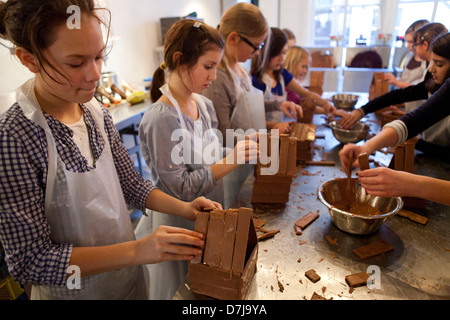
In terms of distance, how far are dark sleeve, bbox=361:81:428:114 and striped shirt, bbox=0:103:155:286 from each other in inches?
95.0

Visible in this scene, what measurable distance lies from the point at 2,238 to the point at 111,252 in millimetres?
313

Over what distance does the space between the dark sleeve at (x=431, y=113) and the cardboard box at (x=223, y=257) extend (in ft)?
4.41

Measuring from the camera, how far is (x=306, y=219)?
1480mm

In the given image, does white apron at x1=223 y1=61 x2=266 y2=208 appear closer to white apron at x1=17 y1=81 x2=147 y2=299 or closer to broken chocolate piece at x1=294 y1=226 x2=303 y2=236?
broken chocolate piece at x1=294 y1=226 x2=303 y2=236

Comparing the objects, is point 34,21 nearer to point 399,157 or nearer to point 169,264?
point 169,264

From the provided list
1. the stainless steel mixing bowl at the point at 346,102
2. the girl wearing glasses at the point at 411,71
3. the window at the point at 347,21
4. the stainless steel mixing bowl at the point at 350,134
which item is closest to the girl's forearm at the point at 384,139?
the stainless steel mixing bowl at the point at 350,134

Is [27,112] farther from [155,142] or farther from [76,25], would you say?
[155,142]

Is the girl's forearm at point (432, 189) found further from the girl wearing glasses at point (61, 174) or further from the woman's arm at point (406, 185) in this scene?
the girl wearing glasses at point (61, 174)

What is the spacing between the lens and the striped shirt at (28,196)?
865 millimetres

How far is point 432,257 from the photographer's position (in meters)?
1.23

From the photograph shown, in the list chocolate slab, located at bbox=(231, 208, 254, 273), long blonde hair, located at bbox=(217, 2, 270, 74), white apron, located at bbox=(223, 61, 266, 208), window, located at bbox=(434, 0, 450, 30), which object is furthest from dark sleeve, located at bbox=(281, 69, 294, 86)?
window, located at bbox=(434, 0, 450, 30)

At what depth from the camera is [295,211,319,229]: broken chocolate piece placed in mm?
1443

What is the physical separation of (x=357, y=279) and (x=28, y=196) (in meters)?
1.15

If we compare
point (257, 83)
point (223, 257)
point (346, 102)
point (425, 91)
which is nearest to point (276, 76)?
point (257, 83)
